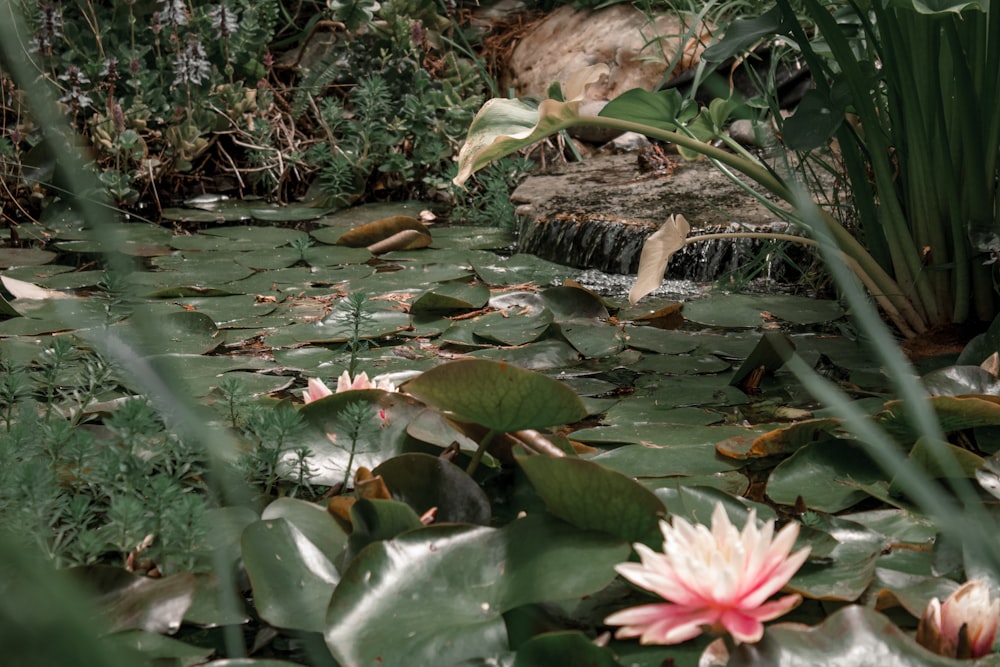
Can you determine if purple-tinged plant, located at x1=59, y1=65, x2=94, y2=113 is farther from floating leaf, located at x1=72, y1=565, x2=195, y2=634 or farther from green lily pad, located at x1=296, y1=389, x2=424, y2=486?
floating leaf, located at x1=72, y1=565, x2=195, y2=634

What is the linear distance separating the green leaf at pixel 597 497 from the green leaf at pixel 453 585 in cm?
2

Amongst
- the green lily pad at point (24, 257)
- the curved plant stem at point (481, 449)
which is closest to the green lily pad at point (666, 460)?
the curved plant stem at point (481, 449)

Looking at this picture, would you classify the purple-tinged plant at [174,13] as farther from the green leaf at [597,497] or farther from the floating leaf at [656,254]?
the green leaf at [597,497]

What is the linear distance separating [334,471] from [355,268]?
136 cm

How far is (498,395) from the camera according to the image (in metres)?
1.06

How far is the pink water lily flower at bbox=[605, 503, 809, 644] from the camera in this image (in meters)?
0.69

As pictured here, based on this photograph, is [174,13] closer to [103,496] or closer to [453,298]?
[453,298]

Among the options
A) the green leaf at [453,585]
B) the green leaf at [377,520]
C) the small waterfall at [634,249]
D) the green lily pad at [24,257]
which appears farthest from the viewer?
the green lily pad at [24,257]

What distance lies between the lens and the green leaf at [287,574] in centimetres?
88

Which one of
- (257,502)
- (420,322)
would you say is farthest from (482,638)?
(420,322)

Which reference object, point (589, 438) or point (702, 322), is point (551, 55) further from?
point (589, 438)

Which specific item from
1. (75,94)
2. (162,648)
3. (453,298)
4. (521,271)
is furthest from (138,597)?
(75,94)

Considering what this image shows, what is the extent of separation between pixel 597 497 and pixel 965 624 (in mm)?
318

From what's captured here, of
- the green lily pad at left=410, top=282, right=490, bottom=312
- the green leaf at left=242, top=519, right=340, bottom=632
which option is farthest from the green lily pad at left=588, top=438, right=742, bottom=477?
the green lily pad at left=410, top=282, right=490, bottom=312
